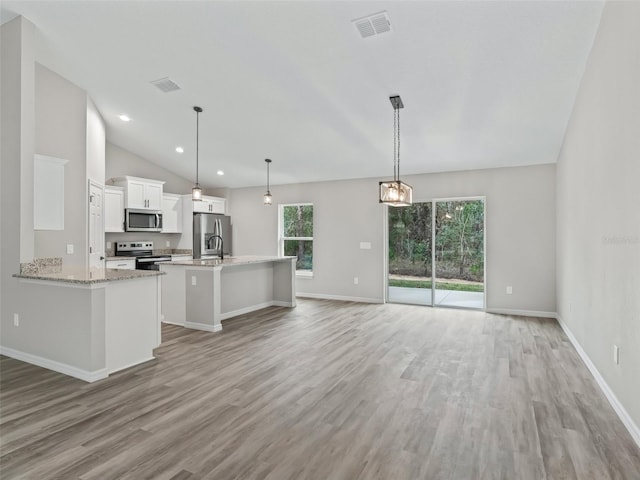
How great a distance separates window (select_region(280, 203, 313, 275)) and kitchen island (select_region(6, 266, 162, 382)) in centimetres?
438

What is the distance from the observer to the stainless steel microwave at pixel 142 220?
6.86m

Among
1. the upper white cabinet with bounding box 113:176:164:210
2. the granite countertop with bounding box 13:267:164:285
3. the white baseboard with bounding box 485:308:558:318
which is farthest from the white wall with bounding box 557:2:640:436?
the upper white cabinet with bounding box 113:176:164:210

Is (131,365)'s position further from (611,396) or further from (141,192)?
(141,192)

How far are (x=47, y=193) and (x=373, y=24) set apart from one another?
147 inches

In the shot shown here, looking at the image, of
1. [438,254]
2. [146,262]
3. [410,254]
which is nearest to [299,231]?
[410,254]

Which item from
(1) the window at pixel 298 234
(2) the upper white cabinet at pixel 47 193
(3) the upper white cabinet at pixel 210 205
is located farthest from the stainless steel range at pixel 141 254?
(2) the upper white cabinet at pixel 47 193

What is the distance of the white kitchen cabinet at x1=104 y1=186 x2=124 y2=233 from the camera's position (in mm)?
6539

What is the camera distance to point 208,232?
816 cm

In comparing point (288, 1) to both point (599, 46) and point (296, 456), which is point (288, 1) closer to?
point (599, 46)

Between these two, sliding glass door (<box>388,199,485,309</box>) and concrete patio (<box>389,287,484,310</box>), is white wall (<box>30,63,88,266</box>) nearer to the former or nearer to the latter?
sliding glass door (<box>388,199,485,309</box>)

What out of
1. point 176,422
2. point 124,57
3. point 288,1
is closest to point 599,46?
point 288,1

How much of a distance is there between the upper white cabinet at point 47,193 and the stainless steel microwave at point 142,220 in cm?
292

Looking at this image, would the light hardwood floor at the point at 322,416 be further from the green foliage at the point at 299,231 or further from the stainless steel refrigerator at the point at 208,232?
the stainless steel refrigerator at the point at 208,232

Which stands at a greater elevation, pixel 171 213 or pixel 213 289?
pixel 171 213
